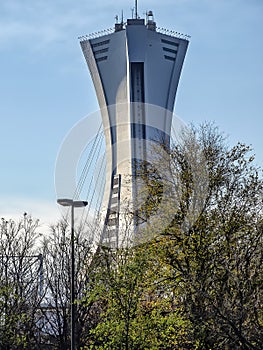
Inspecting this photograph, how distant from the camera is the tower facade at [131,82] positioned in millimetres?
70250

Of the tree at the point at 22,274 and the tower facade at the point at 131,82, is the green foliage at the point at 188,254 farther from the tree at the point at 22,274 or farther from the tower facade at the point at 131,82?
the tower facade at the point at 131,82

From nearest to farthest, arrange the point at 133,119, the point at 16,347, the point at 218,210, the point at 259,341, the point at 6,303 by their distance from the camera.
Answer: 1. the point at 259,341
2. the point at 218,210
3. the point at 6,303
4. the point at 16,347
5. the point at 133,119

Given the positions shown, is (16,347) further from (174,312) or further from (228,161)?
(228,161)

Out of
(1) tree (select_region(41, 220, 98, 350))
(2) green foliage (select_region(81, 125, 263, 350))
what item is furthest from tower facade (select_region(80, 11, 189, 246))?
(2) green foliage (select_region(81, 125, 263, 350))

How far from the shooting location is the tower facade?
2766 inches

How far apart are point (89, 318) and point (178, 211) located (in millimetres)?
12546

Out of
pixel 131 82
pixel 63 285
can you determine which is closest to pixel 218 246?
pixel 63 285

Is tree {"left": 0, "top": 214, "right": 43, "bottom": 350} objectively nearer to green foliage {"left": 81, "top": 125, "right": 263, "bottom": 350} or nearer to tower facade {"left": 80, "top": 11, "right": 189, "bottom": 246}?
green foliage {"left": 81, "top": 125, "right": 263, "bottom": 350}

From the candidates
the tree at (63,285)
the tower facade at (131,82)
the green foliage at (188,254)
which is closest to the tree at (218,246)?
the green foliage at (188,254)

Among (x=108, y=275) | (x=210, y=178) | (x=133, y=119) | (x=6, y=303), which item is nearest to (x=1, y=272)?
(x=6, y=303)

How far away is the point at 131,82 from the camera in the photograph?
2857 inches

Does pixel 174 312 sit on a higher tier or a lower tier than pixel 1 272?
lower

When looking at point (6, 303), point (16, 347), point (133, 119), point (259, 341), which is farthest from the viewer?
point (133, 119)

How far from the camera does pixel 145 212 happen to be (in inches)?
899
